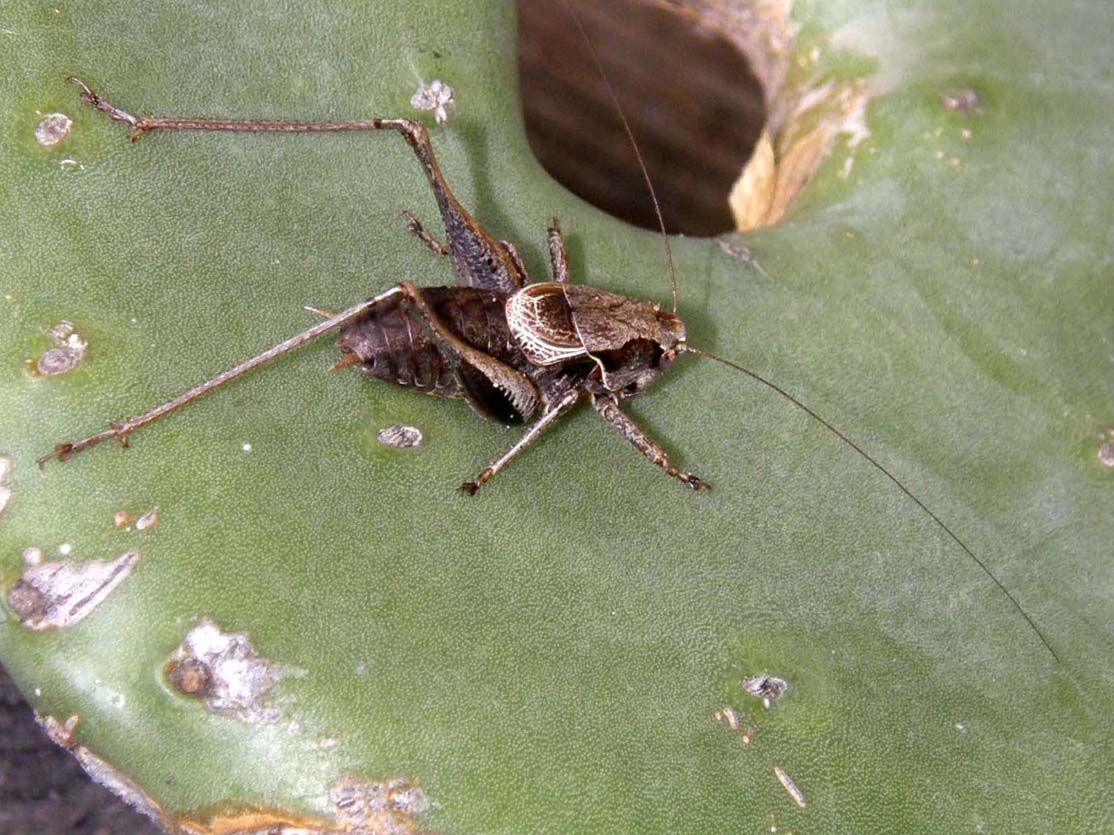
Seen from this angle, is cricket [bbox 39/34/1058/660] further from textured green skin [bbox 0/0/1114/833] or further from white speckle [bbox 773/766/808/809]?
white speckle [bbox 773/766/808/809]

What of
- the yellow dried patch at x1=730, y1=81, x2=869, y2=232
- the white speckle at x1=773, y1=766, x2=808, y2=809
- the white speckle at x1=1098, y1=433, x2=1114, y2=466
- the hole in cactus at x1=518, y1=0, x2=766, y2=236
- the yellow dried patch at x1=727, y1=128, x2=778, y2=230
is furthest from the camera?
the hole in cactus at x1=518, y1=0, x2=766, y2=236

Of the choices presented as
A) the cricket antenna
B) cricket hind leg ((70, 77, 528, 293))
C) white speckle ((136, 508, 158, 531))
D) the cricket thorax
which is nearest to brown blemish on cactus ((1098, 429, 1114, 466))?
the cricket antenna

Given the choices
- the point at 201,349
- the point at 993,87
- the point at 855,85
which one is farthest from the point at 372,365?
the point at 993,87

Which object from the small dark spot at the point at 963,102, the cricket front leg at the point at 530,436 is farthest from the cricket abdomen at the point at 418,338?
the small dark spot at the point at 963,102

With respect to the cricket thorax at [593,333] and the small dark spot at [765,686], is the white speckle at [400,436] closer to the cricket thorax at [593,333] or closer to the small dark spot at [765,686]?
the cricket thorax at [593,333]

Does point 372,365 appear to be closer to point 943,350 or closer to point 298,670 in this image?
point 298,670
